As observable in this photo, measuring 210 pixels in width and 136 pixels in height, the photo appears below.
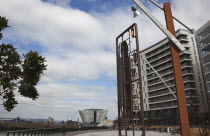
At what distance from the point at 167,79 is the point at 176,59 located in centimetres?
6980

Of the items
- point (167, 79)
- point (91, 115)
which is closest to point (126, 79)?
point (167, 79)

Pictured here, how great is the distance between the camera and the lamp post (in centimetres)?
904

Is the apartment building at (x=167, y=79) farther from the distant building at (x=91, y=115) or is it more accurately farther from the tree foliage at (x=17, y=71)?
the distant building at (x=91, y=115)

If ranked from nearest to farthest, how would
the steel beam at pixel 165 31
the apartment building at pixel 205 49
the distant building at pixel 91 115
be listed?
the steel beam at pixel 165 31, the apartment building at pixel 205 49, the distant building at pixel 91 115

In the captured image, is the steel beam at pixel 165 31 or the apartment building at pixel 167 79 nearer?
the steel beam at pixel 165 31

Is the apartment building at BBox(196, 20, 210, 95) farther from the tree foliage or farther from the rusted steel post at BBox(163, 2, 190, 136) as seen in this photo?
the tree foliage

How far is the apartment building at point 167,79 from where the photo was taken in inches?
2672

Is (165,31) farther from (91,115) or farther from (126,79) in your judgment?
(91,115)

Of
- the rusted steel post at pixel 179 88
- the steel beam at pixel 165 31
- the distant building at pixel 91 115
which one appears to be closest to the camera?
the rusted steel post at pixel 179 88

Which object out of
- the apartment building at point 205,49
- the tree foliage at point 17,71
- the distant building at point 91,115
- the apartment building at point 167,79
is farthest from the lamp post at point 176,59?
the distant building at point 91,115

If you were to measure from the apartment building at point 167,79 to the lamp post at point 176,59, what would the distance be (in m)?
49.8

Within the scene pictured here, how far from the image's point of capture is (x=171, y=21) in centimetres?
1045

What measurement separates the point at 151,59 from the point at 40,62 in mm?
79985

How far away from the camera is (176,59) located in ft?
31.9
